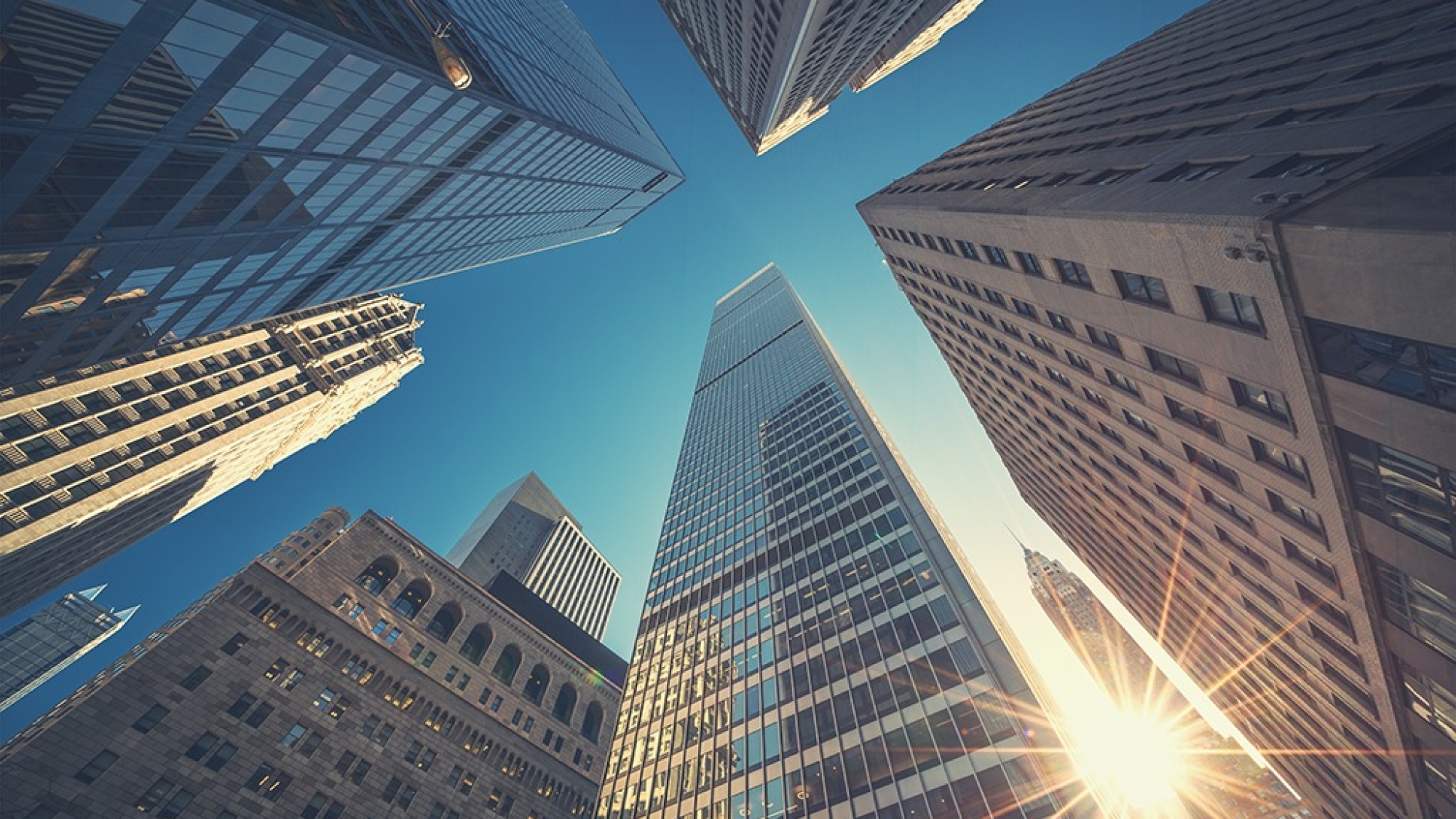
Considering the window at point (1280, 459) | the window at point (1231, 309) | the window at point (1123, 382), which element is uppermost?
the window at point (1231, 309)

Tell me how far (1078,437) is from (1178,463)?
11.0 metres

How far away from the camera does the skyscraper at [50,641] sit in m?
148

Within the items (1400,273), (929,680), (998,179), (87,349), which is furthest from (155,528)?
(1400,273)

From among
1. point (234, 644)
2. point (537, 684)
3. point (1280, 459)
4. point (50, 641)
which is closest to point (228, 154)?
point (1280, 459)

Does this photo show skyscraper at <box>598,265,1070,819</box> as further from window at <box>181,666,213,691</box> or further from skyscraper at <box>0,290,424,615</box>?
skyscraper at <box>0,290,424,615</box>

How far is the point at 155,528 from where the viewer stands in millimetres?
84875

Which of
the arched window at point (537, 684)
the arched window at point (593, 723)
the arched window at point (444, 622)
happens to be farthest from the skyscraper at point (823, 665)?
the arched window at point (593, 723)

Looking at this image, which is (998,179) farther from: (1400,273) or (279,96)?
(279,96)

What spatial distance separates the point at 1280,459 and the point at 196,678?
68.8 m

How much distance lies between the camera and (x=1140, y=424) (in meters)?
26.8

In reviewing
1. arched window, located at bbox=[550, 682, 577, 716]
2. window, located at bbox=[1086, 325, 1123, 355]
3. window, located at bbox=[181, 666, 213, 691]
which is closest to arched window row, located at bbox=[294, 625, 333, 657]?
window, located at bbox=[181, 666, 213, 691]

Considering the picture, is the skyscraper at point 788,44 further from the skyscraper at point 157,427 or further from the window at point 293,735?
the window at point 293,735

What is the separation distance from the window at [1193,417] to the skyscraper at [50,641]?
252905mm

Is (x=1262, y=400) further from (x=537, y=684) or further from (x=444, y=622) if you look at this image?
(x=537, y=684)
